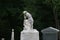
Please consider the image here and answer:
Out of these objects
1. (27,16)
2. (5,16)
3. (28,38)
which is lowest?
(28,38)

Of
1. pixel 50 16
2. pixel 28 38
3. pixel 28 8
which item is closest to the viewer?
pixel 28 38

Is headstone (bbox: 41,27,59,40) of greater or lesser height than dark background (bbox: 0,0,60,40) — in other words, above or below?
below

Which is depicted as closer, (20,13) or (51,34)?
(51,34)

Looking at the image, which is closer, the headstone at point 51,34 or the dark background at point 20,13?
the headstone at point 51,34

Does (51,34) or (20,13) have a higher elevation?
(20,13)

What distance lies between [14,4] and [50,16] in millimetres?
3420

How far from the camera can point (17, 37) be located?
22.4 m

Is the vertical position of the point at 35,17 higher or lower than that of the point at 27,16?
higher

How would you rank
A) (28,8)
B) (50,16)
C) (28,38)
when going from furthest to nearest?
(50,16), (28,8), (28,38)

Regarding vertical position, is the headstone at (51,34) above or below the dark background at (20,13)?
below

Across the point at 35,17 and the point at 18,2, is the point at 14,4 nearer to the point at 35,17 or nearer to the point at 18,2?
the point at 18,2

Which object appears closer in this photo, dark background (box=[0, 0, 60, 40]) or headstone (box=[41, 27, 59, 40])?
headstone (box=[41, 27, 59, 40])

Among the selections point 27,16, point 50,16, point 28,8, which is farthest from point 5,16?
point 27,16

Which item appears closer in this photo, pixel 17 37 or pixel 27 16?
pixel 27 16
